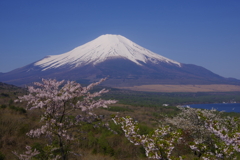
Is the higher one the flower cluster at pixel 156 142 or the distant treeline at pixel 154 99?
the flower cluster at pixel 156 142

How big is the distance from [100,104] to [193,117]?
6.63 m

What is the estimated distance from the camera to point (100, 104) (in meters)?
5.46

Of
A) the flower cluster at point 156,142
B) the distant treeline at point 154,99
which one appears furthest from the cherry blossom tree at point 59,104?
the distant treeline at point 154,99

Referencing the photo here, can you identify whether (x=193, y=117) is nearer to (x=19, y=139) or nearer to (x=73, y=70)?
(x=19, y=139)

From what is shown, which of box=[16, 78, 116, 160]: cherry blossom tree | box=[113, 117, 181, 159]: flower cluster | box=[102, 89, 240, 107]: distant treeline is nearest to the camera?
box=[113, 117, 181, 159]: flower cluster

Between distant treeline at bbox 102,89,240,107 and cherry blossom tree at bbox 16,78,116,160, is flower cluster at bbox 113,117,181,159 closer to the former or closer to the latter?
cherry blossom tree at bbox 16,78,116,160

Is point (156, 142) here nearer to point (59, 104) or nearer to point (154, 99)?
point (59, 104)

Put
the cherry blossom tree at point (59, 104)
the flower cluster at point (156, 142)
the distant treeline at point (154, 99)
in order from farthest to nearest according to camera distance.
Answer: the distant treeline at point (154, 99) → the cherry blossom tree at point (59, 104) → the flower cluster at point (156, 142)

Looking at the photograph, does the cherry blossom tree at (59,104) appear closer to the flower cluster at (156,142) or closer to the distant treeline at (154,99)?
the flower cluster at (156,142)

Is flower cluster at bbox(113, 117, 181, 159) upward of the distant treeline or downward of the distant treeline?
upward

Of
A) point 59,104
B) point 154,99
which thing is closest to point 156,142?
point 59,104

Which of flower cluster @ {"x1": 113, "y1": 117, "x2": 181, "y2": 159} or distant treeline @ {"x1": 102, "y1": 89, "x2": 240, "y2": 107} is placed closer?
flower cluster @ {"x1": 113, "y1": 117, "x2": 181, "y2": 159}

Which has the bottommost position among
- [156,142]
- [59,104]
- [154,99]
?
[154,99]

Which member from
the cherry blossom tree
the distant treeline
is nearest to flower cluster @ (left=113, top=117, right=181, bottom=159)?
the cherry blossom tree
